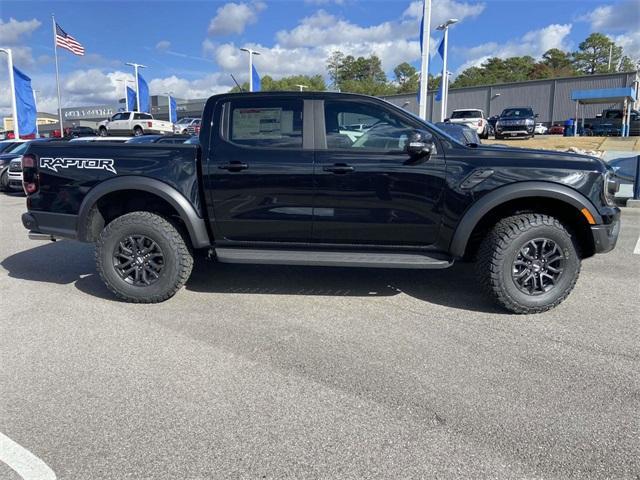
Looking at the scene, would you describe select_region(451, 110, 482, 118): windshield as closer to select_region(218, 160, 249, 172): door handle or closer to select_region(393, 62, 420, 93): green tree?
select_region(218, 160, 249, 172): door handle

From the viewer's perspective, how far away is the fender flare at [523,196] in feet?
13.6

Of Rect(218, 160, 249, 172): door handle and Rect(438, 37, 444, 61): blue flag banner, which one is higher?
Rect(438, 37, 444, 61): blue flag banner

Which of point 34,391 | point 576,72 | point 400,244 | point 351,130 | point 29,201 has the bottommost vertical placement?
point 34,391

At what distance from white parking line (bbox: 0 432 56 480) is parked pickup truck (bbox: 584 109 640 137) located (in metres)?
32.9

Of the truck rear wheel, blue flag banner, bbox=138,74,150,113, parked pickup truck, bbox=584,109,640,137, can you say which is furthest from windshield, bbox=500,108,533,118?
blue flag banner, bbox=138,74,150,113

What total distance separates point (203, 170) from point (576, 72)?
90.7 meters

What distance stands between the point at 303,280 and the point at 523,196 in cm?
242

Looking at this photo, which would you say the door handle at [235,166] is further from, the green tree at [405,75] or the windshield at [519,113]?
the green tree at [405,75]

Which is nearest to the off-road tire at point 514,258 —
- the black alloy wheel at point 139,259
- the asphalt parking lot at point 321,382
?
the asphalt parking lot at point 321,382

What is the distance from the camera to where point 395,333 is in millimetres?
3988

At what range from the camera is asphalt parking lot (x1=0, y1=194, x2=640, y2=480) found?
247 cm

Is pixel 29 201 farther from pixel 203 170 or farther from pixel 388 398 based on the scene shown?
pixel 388 398

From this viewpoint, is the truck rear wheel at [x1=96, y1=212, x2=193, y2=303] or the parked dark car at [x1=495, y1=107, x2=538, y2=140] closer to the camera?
the truck rear wheel at [x1=96, y1=212, x2=193, y2=303]

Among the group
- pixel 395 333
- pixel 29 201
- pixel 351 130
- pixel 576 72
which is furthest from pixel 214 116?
pixel 576 72
